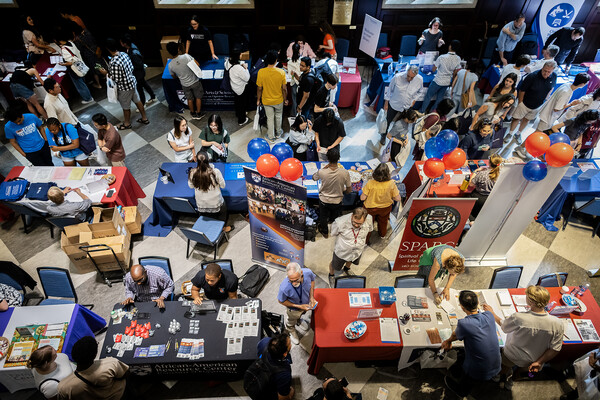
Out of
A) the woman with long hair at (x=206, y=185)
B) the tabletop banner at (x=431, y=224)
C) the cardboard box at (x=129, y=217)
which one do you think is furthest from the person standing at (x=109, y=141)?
the tabletop banner at (x=431, y=224)

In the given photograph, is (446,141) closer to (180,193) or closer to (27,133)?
(180,193)

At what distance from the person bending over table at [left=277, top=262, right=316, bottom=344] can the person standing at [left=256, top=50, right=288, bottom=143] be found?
3987 mm

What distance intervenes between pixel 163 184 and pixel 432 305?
428 centimetres

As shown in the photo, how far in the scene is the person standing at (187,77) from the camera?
24.6ft

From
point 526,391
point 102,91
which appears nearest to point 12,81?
point 102,91

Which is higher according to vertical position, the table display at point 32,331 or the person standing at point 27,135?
the person standing at point 27,135

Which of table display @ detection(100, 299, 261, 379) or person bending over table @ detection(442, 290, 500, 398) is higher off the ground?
person bending over table @ detection(442, 290, 500, 398)

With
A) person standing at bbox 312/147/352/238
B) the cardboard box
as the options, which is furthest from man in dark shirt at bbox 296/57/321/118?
the cardboard box

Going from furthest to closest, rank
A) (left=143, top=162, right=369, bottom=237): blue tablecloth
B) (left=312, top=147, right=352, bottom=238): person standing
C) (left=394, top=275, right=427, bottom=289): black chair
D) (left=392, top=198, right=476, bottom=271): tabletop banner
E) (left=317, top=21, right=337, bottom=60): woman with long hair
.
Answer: (left=317, top=21, right=337, bottom=60): woman with long hair → (left=143, top=162, right=369, bottom=237): blue tablecloth → (left=312, top=147, right=352, bottom=238): person standing → (left=392, top=198, right=476, bottom=271): tabletop banner → (left=394, top=275, right=427, bottom=289): black chair

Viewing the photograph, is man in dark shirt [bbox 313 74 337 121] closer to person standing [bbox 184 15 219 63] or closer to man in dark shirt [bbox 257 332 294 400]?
person standing [bbox 184 15 219 63]

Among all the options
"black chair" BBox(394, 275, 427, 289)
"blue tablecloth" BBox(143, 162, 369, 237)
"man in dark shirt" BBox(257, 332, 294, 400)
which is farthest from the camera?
"blue tablecloth" BBox(143, 162, 369, 237)

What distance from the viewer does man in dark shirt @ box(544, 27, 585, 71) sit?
8.55m

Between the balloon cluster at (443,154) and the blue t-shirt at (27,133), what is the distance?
20.1 feet

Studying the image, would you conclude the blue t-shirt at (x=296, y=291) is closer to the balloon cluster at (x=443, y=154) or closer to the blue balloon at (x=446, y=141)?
the balloon cluster at (x=443, y=154)
